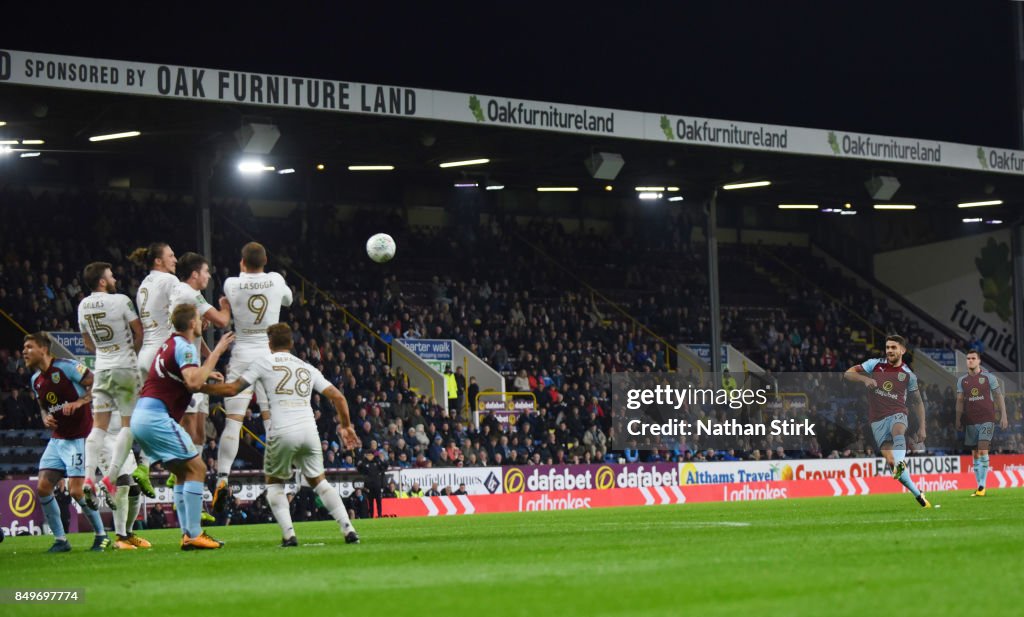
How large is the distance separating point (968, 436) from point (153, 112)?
17.0 metres

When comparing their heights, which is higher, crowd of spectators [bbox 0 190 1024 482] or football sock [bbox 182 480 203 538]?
crowd of spectators [bbox 0 190 1024 482]

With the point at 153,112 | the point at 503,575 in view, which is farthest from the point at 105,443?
the point at 153,112

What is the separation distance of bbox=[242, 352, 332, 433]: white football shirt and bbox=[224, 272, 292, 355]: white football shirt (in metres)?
1.29

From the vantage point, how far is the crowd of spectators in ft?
105

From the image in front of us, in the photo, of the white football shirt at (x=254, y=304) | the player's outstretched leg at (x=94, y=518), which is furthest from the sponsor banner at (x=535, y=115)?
the player's outstretched leg at (x=94, y=518)

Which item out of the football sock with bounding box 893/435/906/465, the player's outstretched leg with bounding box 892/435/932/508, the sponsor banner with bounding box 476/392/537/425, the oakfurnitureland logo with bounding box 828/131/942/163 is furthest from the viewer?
the oakfurnitureland logo with bounding box 828/131/942/163

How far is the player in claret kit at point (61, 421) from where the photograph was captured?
46.5 feet

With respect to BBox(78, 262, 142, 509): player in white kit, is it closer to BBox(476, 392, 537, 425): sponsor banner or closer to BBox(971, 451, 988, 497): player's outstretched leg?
BBox(971, 451, 988, 497): player's outstretched leg

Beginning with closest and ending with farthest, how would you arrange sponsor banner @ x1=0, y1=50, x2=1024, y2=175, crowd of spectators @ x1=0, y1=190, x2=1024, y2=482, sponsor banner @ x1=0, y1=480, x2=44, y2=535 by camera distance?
sponsor banner @ x1=0, y1=480, x2=44, y2=535
sponsor banner @ x1=0, y1=50, x2=1024, y2=175
crowd of spectators @ x1=0, y1=190, x2=1024, y2=482

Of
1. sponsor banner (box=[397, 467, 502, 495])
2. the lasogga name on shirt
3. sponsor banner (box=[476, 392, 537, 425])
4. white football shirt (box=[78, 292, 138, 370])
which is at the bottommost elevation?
sponsor banner (box=[397, 467, 502, 495])

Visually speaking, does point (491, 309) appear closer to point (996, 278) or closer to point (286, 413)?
point (996, 278)

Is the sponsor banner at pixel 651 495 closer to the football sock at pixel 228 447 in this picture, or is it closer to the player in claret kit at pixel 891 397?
the player in claret kit at pixel 891 397

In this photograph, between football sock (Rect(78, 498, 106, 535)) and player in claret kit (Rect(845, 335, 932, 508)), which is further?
player in claret kit (Rect(845, 335, 932, 508))

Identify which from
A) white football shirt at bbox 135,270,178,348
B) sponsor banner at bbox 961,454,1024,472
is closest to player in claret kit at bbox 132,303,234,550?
white football shirt at bbox 135,270,178,348
